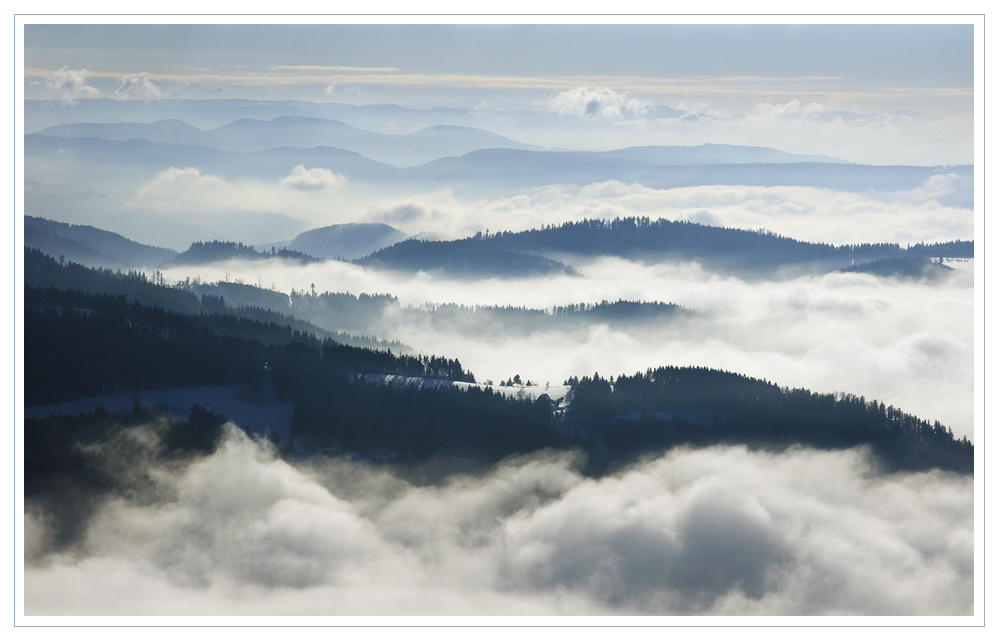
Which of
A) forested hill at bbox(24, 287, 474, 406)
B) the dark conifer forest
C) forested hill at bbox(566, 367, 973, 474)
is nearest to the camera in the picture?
forested hill at bbox(24, 287, 474, 406)

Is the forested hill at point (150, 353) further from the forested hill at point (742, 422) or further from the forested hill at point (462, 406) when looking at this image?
the forested hill at point (742, 422)

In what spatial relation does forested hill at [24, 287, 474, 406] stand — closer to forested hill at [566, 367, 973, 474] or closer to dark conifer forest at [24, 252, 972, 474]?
dark conifer forest at [24, 252, 972, 474]

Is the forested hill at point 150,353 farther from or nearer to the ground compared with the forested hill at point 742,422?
farther from the ground

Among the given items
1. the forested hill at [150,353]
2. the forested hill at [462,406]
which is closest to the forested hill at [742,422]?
the forested hill at [462,406]

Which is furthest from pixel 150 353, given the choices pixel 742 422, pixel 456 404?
pixel 742 422

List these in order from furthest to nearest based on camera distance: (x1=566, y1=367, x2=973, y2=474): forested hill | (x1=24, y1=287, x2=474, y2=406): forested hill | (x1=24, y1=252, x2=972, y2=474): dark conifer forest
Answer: (x1=566, y1=367, x2=973, y2=474): forested hill
(x1=24, y1=252, x2=972, y2=474): dark conifer forest
(x1=24, y1=287, x2=474, y2=406): forested hill

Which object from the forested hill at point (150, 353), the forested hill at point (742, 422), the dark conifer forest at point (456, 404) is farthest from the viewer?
the forested hill at point (742, 422)

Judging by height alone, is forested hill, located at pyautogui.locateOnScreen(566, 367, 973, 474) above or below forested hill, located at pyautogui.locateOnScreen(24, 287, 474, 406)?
below

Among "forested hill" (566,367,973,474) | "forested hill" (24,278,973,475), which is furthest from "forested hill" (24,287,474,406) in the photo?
"forested hill" (566,367,973,474)

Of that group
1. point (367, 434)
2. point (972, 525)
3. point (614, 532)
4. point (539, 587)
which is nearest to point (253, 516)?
point (367, 434)

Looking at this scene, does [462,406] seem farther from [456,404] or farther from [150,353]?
[150,353]
